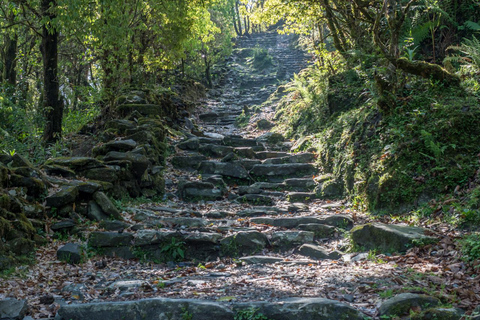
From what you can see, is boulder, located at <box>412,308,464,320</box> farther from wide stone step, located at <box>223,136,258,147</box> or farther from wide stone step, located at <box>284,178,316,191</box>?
wide stone step, located at <box>223,136,258,147</box>

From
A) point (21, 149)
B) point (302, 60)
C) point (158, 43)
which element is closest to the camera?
point (21, 149)

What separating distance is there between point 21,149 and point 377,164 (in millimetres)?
6776

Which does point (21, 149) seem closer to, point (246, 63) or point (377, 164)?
point (377, 164)

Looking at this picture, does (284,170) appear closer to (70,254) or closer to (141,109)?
(141,109)

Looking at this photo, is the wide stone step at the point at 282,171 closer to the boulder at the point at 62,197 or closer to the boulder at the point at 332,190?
the boulder at the point at 332,190

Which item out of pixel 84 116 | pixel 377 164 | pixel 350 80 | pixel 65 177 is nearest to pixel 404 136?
pixel 377 164

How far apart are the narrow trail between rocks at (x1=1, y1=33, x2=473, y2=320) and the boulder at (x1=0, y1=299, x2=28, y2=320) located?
0.15 m

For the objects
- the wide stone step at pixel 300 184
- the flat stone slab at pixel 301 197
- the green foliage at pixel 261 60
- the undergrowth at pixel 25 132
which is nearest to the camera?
the undergrowth at pixel 25 132

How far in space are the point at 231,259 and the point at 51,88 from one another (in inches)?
256

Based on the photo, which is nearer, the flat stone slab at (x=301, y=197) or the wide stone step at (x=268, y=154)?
the flat stone slab at (x=301, y=197)

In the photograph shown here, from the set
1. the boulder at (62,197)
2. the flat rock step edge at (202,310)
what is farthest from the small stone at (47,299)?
the boulder at (62,197)

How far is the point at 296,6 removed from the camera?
38.0ft

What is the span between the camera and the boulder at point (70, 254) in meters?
4.94

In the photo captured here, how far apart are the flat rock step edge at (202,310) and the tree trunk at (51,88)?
6827 mm
